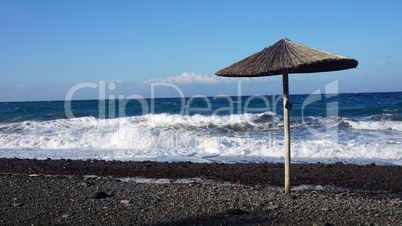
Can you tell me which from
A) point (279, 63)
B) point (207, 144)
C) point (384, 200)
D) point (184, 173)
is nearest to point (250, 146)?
point (207, 144)

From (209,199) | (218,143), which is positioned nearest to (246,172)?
Result: (209,199)

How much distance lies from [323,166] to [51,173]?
7113 mm

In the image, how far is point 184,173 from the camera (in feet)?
27.6

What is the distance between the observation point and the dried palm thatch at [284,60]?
16.5 feet

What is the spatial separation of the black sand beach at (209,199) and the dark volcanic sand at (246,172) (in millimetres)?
23

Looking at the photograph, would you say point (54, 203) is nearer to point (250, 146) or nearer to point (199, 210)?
point (199, 210)

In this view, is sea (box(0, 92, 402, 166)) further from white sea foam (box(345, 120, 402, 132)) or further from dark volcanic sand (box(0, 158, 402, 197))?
dark volcanic sand (box(0, 158, 402, 197))

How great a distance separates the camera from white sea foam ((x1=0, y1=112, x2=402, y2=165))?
1108 cm

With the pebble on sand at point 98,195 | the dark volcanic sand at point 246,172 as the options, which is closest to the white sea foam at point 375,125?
the dark volcanic sand at point 246,172

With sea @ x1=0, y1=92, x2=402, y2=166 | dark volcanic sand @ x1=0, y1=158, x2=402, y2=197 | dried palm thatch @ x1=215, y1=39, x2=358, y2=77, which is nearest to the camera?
dried palm thatch @ x1=215, y1=39, x2=358, y2=77

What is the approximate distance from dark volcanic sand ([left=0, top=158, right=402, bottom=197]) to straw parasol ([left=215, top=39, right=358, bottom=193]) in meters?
1.97

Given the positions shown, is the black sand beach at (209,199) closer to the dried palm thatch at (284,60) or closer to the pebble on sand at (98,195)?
the pebble on sand at (98,195)

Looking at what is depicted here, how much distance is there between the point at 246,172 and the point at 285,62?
3998mm

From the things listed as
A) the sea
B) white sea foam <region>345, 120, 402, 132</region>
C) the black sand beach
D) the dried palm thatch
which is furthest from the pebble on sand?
white sea foam <region>345, 120, 402, 132</region>
